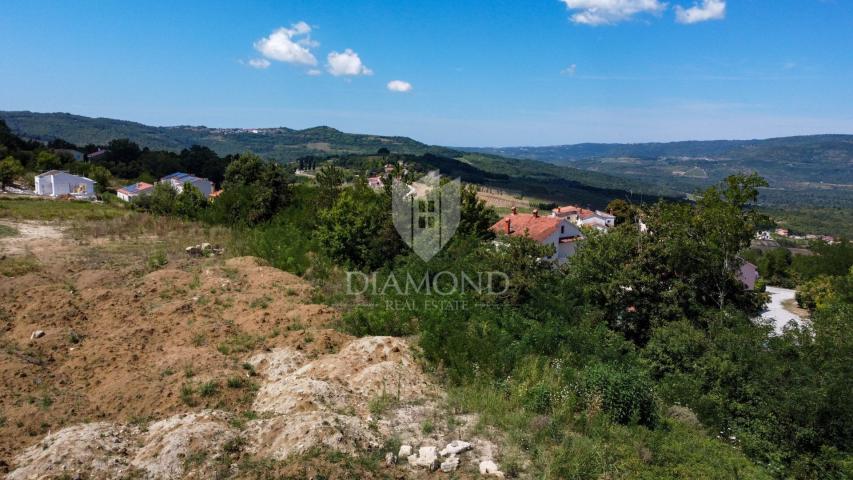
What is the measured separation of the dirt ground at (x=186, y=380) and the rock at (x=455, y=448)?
14 cm

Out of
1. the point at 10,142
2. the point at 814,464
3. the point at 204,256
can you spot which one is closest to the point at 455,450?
the point at 814,464

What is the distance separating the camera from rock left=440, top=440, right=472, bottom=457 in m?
5.64

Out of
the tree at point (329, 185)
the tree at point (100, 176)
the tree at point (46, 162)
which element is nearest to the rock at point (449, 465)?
the tree at point (329, 185)

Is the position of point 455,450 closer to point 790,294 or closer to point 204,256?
point 204,256

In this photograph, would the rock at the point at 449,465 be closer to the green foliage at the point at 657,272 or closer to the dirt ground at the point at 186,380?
the dirt ground at the point at 186,380

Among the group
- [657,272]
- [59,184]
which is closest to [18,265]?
[657,272]

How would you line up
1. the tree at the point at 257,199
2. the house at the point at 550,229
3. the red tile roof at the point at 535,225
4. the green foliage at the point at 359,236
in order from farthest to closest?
the house at the point at 550,229
the red tile roof at the point at 535,225
the tree at the point at 257,199
the green foliage at the point at 359,236

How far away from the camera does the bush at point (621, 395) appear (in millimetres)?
6777

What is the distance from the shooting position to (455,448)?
571 cm

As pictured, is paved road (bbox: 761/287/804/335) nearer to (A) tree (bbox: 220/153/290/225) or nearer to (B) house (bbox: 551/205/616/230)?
(B) house (bbox: 551/205/616/230)

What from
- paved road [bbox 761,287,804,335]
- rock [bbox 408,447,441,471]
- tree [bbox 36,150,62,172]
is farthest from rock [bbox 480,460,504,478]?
tree [bbox 36,150,62,172]

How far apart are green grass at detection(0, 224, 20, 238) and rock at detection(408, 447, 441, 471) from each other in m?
21.4

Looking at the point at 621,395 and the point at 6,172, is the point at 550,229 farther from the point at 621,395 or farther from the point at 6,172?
the point at 6,172

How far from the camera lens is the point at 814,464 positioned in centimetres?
762
